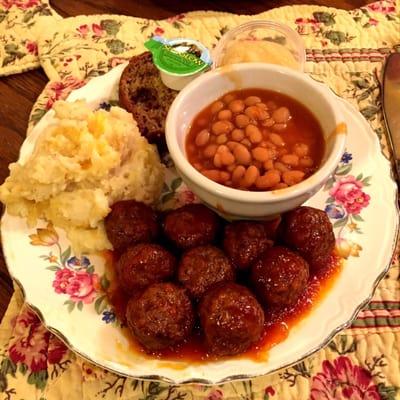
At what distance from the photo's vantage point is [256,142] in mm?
2012

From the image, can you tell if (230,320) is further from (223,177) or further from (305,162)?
(305,162)

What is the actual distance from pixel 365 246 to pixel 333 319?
15.1 inches

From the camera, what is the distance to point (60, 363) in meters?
2.03

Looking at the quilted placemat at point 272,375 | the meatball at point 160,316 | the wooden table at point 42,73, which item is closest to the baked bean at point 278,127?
the quilted placemat at point 272,375

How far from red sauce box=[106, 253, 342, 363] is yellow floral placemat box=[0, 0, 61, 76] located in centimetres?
150

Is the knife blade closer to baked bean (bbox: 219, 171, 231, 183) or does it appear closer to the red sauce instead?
the red sauce

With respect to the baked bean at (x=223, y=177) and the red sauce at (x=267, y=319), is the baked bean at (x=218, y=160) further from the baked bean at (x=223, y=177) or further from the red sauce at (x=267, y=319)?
the red sauce at (x=267, y=319)

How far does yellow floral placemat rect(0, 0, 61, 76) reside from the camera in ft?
9.88

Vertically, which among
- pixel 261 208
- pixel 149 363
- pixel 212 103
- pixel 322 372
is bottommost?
pixel 322 372

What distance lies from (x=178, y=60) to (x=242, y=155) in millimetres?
808

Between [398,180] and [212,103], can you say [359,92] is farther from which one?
[212,103]

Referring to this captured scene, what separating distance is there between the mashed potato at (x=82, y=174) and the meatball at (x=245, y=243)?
470 mm

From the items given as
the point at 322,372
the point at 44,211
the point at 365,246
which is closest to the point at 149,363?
the point at 322,372

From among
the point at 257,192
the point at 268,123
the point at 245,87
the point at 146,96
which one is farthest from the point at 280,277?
the point at 146,96
